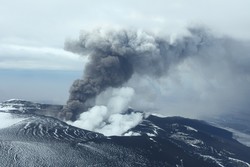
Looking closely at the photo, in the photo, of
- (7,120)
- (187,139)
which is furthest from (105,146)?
(7,120)

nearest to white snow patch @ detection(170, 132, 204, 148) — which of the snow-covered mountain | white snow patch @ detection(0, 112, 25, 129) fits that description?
the snow-covered mountain

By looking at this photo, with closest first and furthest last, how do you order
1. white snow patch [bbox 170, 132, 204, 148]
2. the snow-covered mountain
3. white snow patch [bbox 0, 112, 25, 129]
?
the snow-covered mountain, white snow patch [bbox 0, 112, 25, 129], white snow patch [bbox 170, 132, 204, 148]

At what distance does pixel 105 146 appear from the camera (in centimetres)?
11850

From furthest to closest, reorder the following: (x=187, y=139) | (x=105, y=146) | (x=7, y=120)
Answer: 1. (x=187, y=139)
2. (x=7, y=120)
3. (x=105, y=146)

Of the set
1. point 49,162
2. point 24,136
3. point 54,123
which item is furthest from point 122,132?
point 49,162

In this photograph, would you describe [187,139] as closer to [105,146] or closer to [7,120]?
[105,146]

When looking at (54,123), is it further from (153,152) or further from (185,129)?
(185,129)

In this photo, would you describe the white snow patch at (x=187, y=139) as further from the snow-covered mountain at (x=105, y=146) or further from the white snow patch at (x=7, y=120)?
the white snow patch at (x=7, y=120)

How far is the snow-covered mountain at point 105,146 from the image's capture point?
102938mm

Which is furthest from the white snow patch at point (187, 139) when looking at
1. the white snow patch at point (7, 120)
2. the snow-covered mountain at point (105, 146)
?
the white snow patch at point (7, 120)

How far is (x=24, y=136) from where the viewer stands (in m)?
123

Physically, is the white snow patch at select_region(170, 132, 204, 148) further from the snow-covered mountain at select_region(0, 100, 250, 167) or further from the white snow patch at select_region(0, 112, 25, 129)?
the white snow patch at select_region(0, 112, 25, 129)

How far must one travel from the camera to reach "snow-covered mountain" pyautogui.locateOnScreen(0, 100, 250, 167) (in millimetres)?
102938

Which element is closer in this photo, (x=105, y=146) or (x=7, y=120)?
(x=105, y=146)
